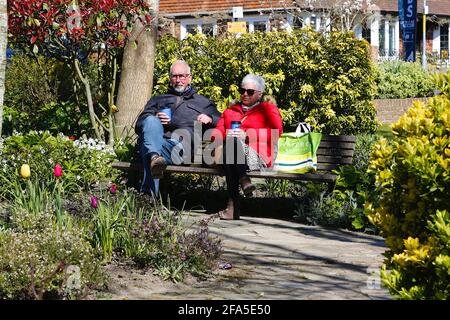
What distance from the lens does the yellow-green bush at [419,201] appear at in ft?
15.3

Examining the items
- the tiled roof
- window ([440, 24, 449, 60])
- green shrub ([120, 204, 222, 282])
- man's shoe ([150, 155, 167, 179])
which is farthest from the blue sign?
green shrub ([120, 204, 222, 282])

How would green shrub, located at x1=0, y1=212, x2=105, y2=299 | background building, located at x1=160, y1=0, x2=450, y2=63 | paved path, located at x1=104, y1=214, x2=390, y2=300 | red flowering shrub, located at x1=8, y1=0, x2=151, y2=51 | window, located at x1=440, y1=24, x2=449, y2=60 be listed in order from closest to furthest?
green shrub, located at x1=0, y1=212, x2=105, y2=299 → paved path, located at x1=104, y1=214, x2=390, y2=300 → red flowering shrub, located at x1=8, y1=0, x2=151, y2=51 → background building, located at x1=160, y1=0, x2=450, y2=63 → window, located at x1=440, y1=24, x2=449, y2=60

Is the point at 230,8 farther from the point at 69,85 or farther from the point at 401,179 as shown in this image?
the point at 401,179

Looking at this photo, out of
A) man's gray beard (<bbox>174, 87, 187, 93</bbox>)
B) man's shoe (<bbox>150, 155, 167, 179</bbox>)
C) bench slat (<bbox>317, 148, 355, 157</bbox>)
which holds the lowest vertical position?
man's shoe (<bbox>150, 155, 167, 179</bbox>)

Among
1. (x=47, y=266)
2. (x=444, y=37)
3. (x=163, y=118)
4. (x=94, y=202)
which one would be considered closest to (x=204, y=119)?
(x=163, y=118)

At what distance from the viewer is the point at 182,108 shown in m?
10.5

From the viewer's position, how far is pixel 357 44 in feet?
45.2

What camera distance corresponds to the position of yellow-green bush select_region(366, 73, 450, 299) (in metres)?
4.66

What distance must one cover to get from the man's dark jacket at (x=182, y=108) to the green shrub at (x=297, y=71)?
9.23 ft

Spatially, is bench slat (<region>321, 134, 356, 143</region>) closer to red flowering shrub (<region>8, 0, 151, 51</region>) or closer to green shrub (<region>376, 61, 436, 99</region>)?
red flowering shrub (<region>8, 0, 151, 51</region>)

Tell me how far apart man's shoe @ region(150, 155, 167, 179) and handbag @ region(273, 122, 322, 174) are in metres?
1.11

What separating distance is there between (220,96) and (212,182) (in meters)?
2.17

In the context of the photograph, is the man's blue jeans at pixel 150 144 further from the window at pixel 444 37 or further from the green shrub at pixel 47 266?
the window at pixel 444 37

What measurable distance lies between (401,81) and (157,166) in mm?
17883
